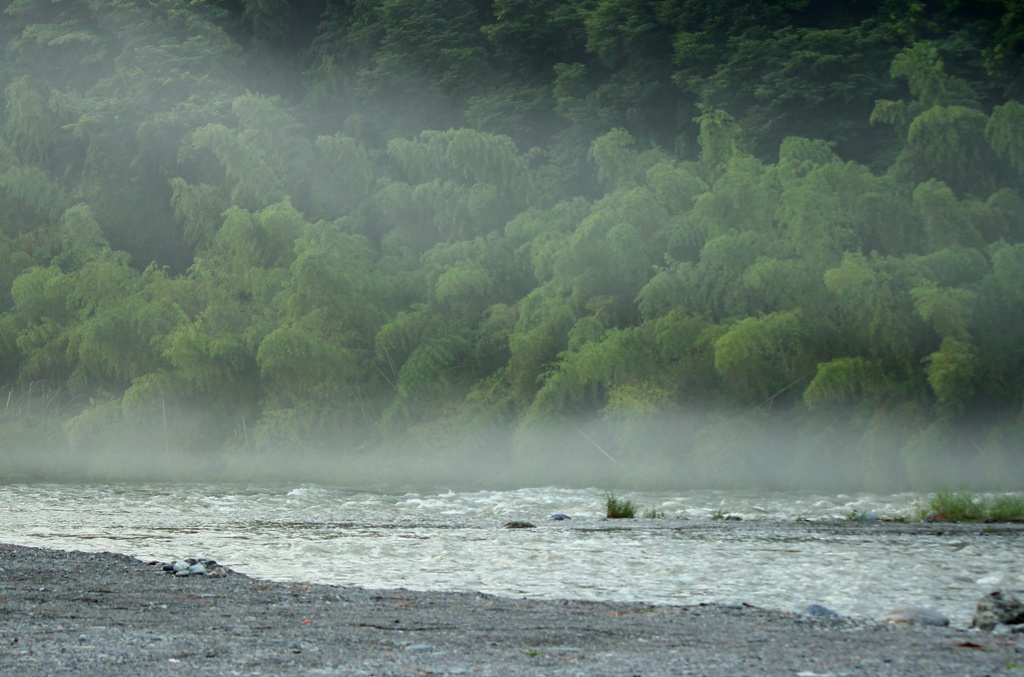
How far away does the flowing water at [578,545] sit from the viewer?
6.01 meters

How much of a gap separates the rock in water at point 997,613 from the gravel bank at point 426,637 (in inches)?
8.7

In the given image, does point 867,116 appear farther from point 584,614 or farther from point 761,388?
point 584,614

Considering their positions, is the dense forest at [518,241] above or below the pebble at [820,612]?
above

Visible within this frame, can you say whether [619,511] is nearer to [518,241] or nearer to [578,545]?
[578,545]

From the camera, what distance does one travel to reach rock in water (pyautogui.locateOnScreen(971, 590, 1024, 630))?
440 cm

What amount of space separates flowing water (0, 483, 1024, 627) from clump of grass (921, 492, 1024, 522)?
22.3 inches

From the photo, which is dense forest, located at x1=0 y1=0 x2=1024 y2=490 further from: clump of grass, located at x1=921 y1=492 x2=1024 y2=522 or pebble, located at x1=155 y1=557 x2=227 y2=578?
pebble, located at x1=155 y1=557 x2=227 y2=578

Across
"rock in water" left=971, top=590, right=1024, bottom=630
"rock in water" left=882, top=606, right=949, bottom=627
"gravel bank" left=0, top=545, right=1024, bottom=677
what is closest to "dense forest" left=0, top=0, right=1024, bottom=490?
"rock in water" left=882, top=606, right=949, bottom=627

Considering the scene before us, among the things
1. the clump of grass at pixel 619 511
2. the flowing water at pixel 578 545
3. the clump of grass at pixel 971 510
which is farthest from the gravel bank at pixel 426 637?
the clump of grass at pixel 971 510

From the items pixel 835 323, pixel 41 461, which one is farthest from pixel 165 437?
pixel 835 323

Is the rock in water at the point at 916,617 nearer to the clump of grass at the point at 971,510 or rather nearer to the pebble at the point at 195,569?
the pebble at the point at 195,569

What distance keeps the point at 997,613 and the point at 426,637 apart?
2.22 meters

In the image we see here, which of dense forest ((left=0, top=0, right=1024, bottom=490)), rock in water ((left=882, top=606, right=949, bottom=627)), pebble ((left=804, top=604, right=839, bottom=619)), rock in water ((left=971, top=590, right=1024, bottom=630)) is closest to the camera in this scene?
rock in water ((left=971, top=590, right=1024, bottom=630))

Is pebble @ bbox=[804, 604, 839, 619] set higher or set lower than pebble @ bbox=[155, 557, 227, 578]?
lower
